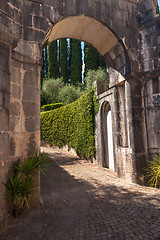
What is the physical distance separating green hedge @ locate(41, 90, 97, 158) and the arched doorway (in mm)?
885

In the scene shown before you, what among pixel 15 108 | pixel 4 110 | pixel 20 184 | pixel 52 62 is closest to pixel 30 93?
pixel 15 108

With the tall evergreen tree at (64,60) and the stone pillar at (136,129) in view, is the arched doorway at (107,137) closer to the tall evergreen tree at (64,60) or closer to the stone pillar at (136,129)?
the stone pillar at (136,129)

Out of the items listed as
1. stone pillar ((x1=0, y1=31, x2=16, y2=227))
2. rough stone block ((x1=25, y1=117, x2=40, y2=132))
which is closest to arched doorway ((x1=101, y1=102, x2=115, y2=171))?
rough stone block ((x1=25, y1=117, x2=40, y2=132))

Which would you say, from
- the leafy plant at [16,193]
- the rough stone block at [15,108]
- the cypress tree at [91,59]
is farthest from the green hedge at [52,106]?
the leafy plant at [16,193]

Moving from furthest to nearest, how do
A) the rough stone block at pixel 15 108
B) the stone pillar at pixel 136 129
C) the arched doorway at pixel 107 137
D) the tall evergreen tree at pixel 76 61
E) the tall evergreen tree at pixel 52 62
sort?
1. the tall evergreen tree at pixel 52 62
2. the tall evergreen tree at pixel 76 61
3. the arched doorway at pixel 107 137
4. the stone pillar at pixel 136 129
5. the rough stone block at pixel 15 108

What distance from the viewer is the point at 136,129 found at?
4.98m

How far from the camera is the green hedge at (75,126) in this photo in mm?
8391

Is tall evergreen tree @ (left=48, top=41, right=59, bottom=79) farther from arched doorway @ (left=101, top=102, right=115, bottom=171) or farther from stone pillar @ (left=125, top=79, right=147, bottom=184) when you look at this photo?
stone pillar @ (left=125, top=79, right=147, bottom=184)

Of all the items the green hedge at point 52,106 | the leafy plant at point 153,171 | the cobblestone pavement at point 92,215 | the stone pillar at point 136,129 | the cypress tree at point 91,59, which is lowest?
the cobblestone pavement at point 92,215

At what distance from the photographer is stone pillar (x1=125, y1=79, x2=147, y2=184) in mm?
4836

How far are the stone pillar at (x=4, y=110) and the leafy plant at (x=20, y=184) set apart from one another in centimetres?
15

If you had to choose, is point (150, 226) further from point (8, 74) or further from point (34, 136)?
point (8, 74)

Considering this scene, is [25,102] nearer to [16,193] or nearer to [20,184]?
[20,184]

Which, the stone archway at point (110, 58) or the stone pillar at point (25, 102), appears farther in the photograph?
the stone archway at point (110, 58)
